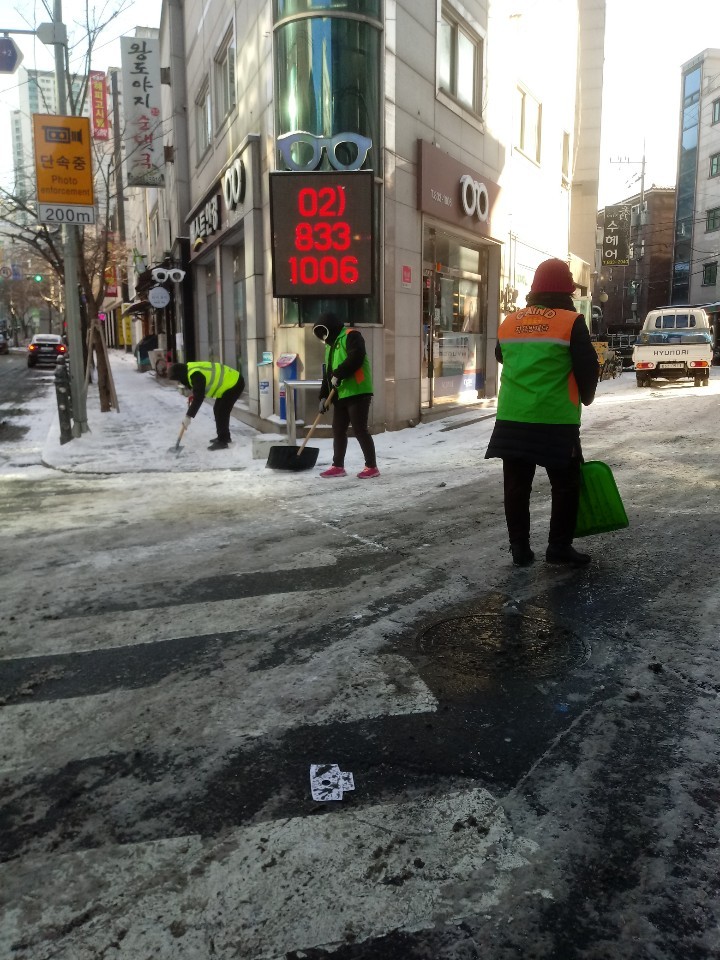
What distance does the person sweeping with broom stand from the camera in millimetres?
7902

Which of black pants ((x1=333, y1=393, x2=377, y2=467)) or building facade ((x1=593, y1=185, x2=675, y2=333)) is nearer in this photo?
black pants ((x1=333, y1=393, x2=377, y2=467))

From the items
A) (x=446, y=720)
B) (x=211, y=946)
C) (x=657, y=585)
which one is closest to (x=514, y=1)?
(x=657, y=585)

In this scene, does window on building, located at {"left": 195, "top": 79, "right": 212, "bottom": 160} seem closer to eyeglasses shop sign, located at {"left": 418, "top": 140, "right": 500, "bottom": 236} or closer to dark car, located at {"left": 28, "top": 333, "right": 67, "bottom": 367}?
eyeglasses shop sign, located at {"left": 418, "top": 140, "right": 500, "bottom": 236}

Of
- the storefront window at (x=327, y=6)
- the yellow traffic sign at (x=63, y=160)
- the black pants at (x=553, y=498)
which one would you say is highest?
the storefront window at (x=327, y=6)

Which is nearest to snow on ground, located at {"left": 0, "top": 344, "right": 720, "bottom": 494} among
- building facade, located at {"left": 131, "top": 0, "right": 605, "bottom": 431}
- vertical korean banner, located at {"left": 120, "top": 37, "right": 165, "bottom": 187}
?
building facade, located at {"left": 131, "top": 0, "right": 605, "bottom": 431}

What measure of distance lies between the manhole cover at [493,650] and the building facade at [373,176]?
774cm

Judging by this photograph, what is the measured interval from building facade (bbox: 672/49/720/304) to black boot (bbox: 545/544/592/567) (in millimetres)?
51348

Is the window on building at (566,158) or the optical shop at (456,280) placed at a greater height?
the window on building at (566,158)

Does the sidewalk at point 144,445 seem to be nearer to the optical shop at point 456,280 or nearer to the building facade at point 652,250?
the optical shop at point 456,280

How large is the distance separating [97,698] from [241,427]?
10090 mm

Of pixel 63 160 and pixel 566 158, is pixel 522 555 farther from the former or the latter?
pixel 566 158

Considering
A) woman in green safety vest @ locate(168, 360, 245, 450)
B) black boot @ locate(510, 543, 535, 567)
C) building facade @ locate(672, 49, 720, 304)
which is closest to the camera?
black boot @ locate(510, 543, 535, 567)

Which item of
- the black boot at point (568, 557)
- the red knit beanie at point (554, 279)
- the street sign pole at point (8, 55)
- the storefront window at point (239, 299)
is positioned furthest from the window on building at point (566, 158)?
the black boot at point (568, 557)

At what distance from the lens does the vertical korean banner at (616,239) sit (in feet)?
119
